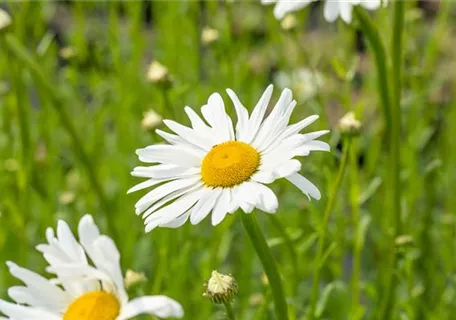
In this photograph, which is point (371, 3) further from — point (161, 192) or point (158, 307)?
point (158, 307)

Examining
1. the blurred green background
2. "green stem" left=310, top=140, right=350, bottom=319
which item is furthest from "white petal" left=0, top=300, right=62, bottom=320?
the blurred green background

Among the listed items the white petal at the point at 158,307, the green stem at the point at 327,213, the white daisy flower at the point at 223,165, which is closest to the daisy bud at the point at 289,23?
the green stem at the point at 327,213

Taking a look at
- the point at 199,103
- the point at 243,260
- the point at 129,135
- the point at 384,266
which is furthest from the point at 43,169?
the point at 384,266

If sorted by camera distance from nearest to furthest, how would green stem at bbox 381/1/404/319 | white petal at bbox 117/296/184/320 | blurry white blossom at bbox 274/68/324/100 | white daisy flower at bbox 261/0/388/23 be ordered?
white petal at bbox 117/296/184/320 → white daisy flower at bbox 261/0/388/23 → green stem at bbox 381/1/404/319 → blurry white blossom at bbox 274/68/324/100

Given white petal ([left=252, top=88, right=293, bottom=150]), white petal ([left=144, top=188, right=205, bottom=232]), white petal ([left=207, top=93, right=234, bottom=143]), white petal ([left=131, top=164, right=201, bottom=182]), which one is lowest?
white petal ([left=144, top=188, right=205, bottom=232])

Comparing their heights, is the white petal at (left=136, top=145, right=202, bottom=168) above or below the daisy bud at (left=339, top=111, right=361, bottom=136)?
below

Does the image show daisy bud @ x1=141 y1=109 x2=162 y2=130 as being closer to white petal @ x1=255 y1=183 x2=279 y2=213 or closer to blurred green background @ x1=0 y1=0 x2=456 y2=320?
blurred green background @ x1=0 y1=0 x2=456 y2=320

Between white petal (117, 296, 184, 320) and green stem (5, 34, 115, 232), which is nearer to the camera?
white petal (117, 296, 184, 320)
